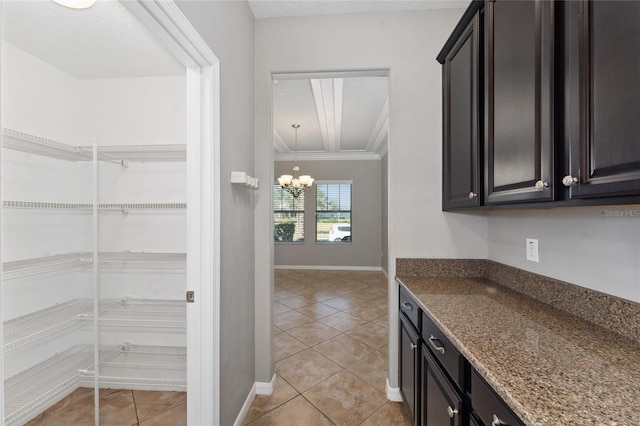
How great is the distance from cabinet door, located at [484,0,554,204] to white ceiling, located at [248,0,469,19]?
818 mm

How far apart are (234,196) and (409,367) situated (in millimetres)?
1560

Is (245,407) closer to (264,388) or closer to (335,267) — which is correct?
(264,388)

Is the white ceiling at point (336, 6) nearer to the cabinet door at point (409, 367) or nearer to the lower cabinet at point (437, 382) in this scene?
the lower cabinet at point (437, 382)

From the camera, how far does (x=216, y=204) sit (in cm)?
151

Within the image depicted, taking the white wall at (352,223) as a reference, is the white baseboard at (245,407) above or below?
below

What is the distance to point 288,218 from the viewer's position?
24.5ft

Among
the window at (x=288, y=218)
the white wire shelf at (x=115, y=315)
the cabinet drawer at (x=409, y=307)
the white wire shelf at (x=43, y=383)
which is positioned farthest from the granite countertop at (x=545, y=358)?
the window at (x=288, y=218)

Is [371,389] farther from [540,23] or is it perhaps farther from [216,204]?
[540,23]

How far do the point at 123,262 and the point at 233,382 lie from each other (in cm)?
132

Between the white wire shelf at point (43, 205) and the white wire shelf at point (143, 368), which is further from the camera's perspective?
the white wire shelf at point (143, 368)

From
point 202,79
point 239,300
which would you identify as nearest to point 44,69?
point 202,79

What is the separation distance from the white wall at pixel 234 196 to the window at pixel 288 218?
5.23 m

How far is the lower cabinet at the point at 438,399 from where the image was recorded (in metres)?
1.11

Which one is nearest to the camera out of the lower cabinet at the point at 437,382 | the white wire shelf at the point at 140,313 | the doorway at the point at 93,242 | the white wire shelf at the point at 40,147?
the lower cabinet at the point at 437,382
